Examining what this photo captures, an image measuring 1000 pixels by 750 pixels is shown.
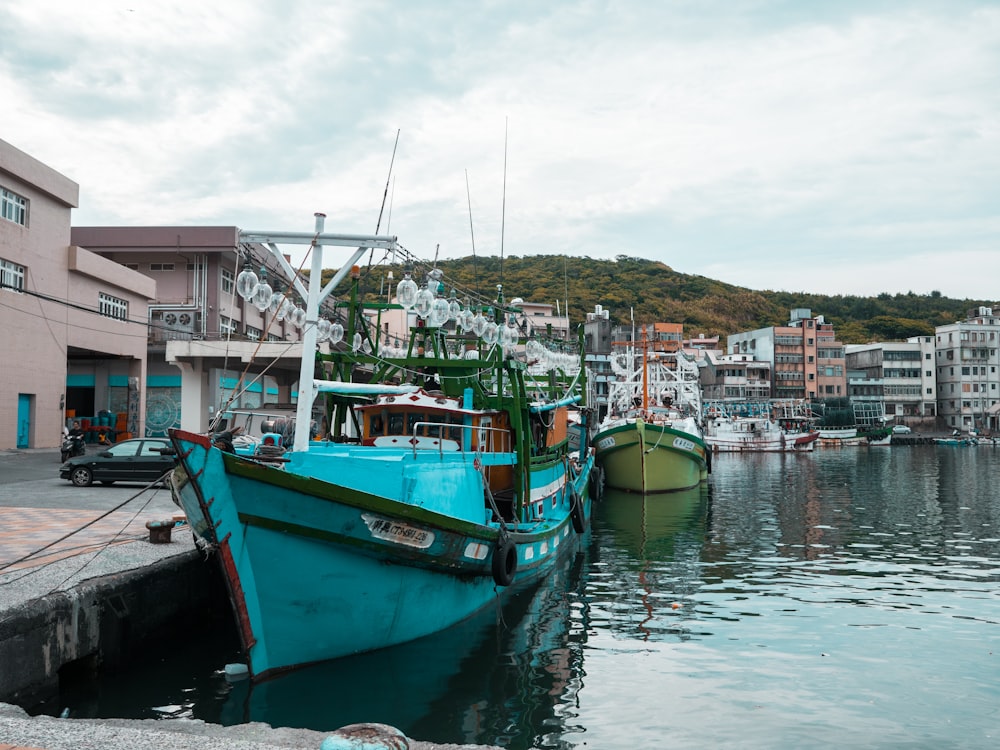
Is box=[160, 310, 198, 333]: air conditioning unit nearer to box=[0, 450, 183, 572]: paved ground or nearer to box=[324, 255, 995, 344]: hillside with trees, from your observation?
box=[0, 450, 183, 572]: paved ground

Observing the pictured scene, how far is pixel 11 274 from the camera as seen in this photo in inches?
1254

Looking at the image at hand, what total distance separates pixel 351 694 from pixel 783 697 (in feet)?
16.4

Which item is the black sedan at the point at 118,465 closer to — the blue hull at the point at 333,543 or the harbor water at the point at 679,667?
the harbor water at the point at 679,667

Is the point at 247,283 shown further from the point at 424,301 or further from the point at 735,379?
the point at 735,379

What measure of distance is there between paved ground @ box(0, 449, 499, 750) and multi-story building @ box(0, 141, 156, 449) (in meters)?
8.98

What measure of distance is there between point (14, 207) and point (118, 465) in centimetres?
1642

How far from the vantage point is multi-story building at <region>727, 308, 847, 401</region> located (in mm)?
100188

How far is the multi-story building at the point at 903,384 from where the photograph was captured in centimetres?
10244

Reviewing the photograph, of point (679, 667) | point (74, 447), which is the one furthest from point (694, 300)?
point (679, 667)

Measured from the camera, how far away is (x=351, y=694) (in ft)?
30.0

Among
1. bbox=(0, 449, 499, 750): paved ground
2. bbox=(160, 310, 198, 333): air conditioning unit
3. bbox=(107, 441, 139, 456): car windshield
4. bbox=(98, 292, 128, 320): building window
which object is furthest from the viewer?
bbox=(160, 310, 198, 333): air conditioning unit

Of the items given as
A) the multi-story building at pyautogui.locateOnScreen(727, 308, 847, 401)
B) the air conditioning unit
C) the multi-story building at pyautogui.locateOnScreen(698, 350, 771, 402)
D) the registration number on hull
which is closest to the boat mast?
the registration number on hull

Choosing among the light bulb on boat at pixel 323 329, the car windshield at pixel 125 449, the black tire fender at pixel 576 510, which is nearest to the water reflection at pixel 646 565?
the black tire fender at pixel 576 510

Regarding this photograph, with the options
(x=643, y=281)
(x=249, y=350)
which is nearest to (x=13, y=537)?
(x=249, y=350)
